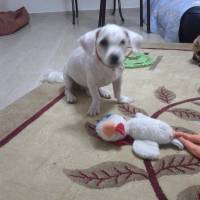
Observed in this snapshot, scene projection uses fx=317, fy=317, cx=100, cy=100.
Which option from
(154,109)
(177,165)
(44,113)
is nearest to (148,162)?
(177,165)

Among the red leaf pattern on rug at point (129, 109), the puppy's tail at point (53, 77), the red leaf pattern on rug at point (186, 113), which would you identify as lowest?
the red leaf pattern on rug at point (129, 109)

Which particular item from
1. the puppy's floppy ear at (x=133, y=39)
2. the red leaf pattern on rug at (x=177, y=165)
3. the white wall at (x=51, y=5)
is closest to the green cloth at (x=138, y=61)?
the puppy's floppy ear at (x=133, y=39)

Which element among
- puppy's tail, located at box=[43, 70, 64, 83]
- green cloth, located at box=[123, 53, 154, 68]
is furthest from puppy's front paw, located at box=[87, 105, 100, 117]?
green cloth, located at box=[123, 53, 154, 68]

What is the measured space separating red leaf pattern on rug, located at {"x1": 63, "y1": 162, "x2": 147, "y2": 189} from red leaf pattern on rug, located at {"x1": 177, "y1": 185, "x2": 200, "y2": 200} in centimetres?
14

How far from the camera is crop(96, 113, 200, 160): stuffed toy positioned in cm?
115

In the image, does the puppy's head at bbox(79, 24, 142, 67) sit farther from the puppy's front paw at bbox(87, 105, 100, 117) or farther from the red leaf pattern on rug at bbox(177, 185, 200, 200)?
the red leaf pattern on rug at bbox(177, 185, 200, 200)

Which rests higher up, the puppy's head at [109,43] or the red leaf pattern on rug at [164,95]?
the puppy's head at [109,43]

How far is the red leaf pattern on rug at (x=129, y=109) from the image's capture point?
1.46m

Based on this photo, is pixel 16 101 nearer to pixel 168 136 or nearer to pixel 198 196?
pixel 168 136

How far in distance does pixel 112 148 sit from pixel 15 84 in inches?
37.4

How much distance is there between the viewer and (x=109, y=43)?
133 centimetres

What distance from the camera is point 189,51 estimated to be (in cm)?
220

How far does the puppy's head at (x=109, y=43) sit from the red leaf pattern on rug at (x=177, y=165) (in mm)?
449

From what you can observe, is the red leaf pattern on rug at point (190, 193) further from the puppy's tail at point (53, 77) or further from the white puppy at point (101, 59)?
the puppy's tail at point (53, 77)
